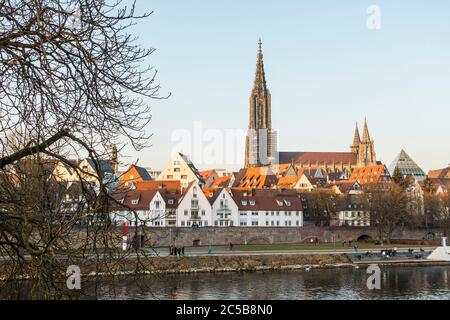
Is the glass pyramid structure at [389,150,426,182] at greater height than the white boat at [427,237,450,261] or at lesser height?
greater

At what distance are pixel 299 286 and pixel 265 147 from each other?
125 meters

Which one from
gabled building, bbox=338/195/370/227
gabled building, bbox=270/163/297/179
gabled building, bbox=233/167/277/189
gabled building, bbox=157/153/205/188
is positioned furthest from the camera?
gabled building, bbox=270/163/297/179

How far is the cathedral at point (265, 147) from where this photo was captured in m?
160

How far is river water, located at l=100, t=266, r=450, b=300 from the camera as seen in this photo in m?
33.2

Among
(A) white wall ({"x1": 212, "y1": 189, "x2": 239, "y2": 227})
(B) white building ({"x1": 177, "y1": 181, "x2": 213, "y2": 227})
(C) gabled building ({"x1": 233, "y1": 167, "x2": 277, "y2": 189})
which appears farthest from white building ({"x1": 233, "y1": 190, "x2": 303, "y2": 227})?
(C) gabled building ({"x1": 233, "y1": 167, "x2": 277, "y2": 189})

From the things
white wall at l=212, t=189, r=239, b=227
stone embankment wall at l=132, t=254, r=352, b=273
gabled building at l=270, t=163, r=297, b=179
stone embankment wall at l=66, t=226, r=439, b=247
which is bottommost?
stone embankment wall at l=132, t=254, r=352, b=273

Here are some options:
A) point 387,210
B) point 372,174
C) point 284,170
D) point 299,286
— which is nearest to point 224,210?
point 387,210

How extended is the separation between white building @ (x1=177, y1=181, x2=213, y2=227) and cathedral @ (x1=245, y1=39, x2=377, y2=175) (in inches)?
3357

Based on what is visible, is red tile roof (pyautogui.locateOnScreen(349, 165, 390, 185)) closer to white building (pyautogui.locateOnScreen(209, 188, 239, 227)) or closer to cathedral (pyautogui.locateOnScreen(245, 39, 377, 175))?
cathedral (pyautogui.locateOnScreen(245, 39, 377, 175))

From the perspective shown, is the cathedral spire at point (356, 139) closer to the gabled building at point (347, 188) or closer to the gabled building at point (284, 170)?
the gabled building at point (284, 170)

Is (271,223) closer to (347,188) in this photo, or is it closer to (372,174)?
(347,188)

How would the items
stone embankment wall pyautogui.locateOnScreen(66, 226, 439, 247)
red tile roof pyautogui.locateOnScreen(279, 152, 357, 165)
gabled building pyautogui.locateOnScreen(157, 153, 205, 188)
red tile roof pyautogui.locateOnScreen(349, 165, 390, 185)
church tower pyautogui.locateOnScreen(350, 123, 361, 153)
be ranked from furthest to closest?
church tower pyautogui.locateOnScreen(350, 123, 361, 153) < red tile roof pyautogui.locateOnScreen(279, 152, 357, 165) < red tile roof pyautogui.locateOnScreen(349, 165, 390, 185) < gabled building pyautogui.locateOnScreen(157, 153, 205, 188) < stone embankment wall pyautogui.locateOnScreen(66, 226, 439, 247)

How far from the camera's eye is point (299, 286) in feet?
125
